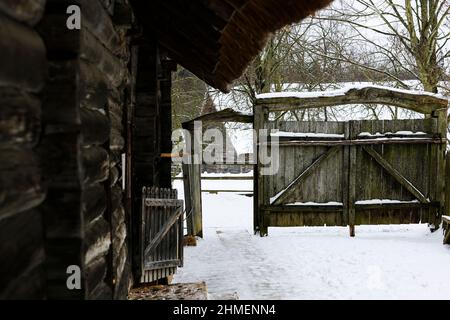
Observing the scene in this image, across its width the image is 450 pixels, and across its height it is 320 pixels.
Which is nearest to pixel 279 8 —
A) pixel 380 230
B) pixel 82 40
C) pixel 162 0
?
pixel 162 0

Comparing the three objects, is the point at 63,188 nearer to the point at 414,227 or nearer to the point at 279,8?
the point at 279,8

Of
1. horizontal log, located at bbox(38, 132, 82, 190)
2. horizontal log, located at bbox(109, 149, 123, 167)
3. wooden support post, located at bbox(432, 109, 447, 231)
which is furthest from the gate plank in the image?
wooden support post, located at bbox(432, 109, 447, 231)

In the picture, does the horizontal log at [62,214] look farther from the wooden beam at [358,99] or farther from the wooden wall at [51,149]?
the wooden beam at [358,99]

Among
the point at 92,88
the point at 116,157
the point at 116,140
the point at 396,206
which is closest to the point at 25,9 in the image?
the point at 92,88

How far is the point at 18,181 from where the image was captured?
1314 mm

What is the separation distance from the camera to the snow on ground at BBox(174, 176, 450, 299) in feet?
17.2

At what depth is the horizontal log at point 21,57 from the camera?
1.22m

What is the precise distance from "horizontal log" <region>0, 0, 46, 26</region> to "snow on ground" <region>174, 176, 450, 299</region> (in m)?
3.50

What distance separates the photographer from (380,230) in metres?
8.66

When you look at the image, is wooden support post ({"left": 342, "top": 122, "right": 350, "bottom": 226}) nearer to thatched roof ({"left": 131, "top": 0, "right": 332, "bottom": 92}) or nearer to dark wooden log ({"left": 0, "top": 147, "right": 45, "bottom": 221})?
thatched roof ({"left": 131, "top": 0, "right": 332, "bottom": 92})

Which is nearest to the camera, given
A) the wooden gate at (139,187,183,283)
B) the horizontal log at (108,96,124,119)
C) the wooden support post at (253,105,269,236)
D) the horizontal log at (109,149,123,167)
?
the horizontal log at (108,96,124,119)

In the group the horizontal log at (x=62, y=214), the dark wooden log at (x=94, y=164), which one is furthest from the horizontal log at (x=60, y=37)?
the horizontal log at (x=62, y=214)

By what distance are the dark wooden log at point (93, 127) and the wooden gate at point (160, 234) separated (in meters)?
2.33
